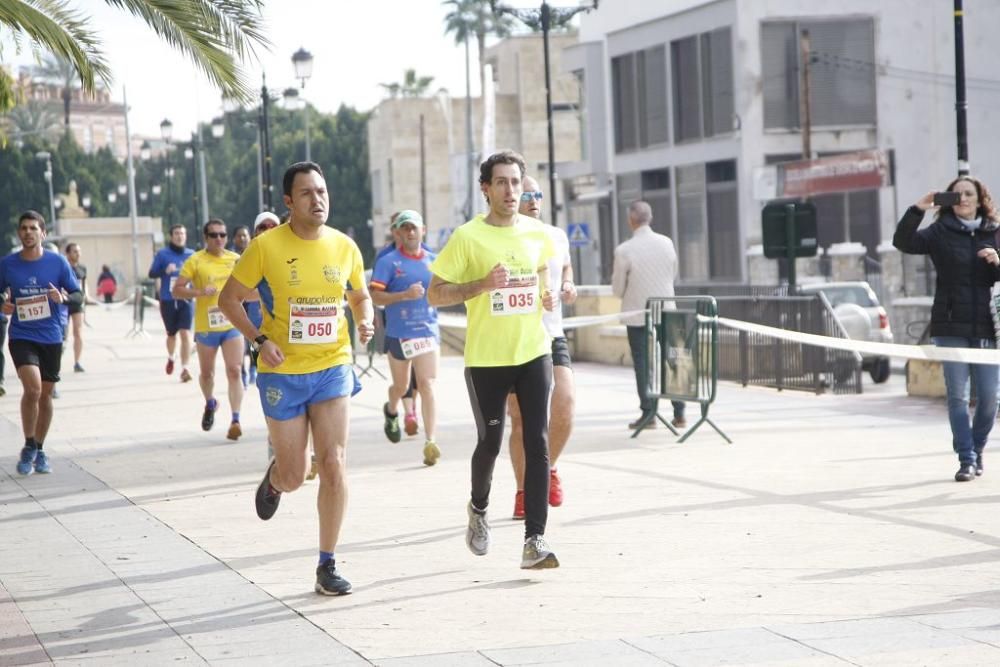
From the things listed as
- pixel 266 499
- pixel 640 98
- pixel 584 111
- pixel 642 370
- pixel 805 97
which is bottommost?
pixel 266 499

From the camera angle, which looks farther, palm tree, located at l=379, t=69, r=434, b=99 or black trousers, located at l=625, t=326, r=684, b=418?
palm tree, located at l=379, t=69, r=434, b=99

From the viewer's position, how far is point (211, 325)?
14.4 m

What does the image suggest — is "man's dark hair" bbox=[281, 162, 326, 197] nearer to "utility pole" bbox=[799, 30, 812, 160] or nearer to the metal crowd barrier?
the metal crowd barrier

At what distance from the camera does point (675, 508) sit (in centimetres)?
964

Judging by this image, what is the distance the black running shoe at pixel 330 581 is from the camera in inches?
285

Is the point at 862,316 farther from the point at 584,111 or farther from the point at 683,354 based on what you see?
the point at 584,111

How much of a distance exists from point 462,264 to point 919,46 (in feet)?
116

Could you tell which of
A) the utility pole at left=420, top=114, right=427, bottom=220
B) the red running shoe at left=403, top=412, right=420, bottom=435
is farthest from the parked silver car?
the utility pole at left=420, top=114, right=427, bottom=220

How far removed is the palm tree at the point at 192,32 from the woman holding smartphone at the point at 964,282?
465 cm

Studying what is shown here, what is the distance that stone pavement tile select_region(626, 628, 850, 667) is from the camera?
18.9 feet

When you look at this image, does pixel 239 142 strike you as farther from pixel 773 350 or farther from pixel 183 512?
pixel 183 512

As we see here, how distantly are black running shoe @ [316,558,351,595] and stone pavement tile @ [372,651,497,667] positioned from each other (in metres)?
1.27

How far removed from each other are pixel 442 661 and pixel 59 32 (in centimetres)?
690

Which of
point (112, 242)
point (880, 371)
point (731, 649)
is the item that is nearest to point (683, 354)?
point (731, 649)
